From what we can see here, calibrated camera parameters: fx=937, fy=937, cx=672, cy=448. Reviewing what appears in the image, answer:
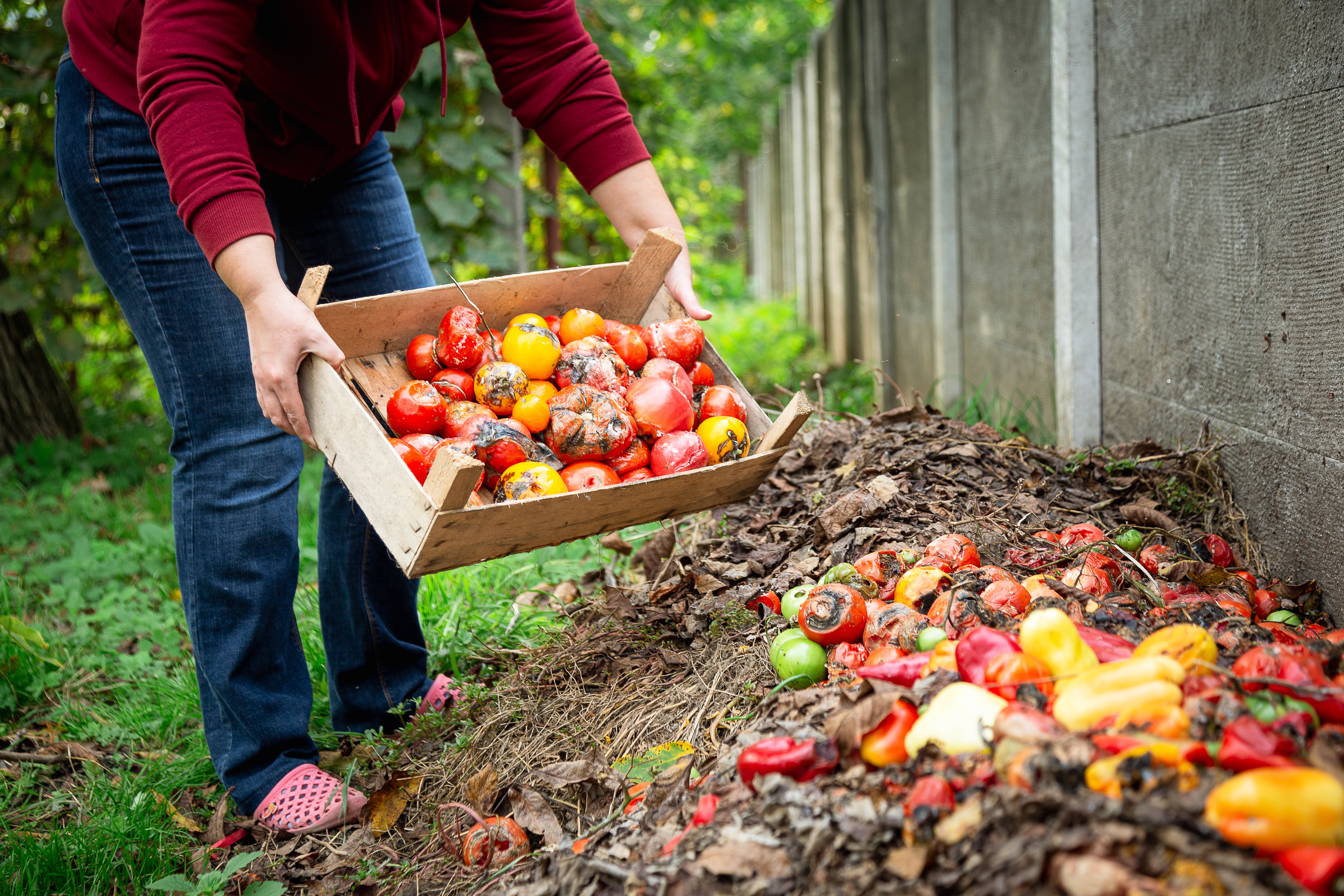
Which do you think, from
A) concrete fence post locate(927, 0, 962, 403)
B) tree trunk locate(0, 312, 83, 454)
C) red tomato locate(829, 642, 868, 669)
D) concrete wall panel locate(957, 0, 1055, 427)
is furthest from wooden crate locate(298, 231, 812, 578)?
tree trunk locate(0, 312, 83, 454)

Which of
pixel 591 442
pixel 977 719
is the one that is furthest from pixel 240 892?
pixel 977 719

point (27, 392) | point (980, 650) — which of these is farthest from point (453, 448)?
point (27, 392)

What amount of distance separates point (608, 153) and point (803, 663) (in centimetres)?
141

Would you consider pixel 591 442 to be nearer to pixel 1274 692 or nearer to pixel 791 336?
pixel 1274 692

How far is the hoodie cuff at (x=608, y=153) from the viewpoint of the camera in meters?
2.46

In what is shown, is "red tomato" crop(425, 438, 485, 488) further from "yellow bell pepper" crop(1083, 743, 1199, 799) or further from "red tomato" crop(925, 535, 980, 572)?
"yellow bell pepper" crop(1083, 743, 1199, 799)

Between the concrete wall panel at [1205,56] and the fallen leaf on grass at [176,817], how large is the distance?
3.02m

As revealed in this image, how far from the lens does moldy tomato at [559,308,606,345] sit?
2.35m

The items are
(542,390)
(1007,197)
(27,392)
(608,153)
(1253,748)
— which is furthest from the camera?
(27,392)

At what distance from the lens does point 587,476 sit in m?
2.05

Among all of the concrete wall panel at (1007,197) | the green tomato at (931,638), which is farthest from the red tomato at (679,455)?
the concrete wall panel at (1007,197)

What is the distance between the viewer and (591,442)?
210cm

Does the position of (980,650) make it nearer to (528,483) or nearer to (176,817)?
(528,483)

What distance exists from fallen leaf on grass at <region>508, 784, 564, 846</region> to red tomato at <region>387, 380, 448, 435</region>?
812 mm
